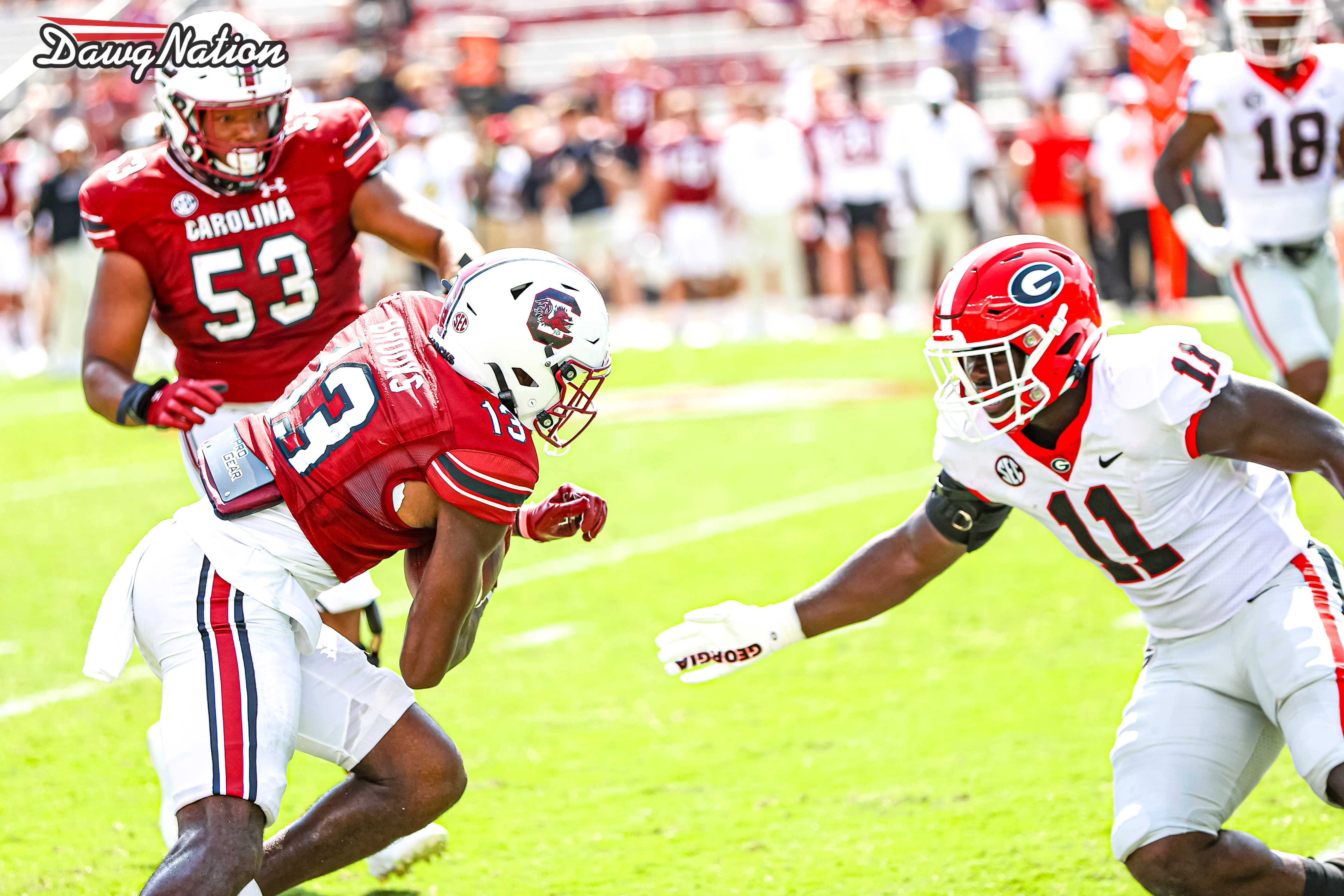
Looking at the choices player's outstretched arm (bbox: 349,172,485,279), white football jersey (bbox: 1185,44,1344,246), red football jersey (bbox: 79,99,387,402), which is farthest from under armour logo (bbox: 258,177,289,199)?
white football jersey (bbox: 1185,44,1344,246)

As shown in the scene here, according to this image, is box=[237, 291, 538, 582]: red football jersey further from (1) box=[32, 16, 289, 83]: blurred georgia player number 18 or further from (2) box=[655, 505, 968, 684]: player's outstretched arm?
(1) box=[32, 16, 289, 83]: blurred georgia player number 18

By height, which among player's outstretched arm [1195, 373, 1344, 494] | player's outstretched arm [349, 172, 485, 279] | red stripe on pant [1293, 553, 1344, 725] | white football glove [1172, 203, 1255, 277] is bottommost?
white football glove [1172, 203, 1255, 277]

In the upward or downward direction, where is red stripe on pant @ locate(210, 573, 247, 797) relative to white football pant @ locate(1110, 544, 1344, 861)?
upward

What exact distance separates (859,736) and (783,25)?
16.6 metres

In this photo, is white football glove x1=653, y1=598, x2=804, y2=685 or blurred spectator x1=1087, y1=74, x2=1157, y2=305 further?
blurred spectator x1=1087, y1=74, x2=1157, y2=305

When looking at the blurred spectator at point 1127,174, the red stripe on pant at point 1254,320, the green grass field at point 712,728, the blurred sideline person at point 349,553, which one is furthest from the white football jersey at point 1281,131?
the blurred spectator at point 1127,174

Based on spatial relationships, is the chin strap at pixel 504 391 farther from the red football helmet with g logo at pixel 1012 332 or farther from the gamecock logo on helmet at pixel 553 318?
the red football helmet with g logo at pixel 1012 332

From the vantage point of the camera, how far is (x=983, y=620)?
19.2 feet

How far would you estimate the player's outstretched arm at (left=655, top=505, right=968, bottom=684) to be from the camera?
357 cm

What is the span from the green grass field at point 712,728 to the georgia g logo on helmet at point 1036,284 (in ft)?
4.64

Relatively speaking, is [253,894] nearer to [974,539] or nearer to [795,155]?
[974,539]

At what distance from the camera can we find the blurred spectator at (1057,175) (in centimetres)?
1468

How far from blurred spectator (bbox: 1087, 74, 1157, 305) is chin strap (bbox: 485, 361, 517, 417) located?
11.6 m

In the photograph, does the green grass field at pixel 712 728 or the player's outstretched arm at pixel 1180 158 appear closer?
the green grass field at pixel 712 728
